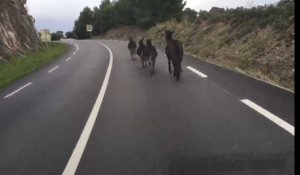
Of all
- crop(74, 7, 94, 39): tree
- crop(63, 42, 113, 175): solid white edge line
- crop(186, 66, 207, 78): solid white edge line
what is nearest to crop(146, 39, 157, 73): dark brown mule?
crop(186, 66, 207, 78): solid white edge line

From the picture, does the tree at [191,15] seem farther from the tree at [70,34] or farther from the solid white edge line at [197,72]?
the tree at [70,34]

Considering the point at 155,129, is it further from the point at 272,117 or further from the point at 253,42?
the point at 253,42

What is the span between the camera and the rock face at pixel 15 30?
130ft

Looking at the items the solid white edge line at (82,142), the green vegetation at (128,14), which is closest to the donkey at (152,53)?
the solid white edge line at (82,142)

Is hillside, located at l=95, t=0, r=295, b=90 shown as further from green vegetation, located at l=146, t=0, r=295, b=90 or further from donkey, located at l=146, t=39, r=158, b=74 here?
donkey, located at l=146, t=39, r=158, b=74

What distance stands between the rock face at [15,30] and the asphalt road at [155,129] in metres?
23.4

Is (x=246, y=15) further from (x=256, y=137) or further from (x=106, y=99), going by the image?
(x=256, y=137)

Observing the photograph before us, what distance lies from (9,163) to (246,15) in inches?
863

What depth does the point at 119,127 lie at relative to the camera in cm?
955

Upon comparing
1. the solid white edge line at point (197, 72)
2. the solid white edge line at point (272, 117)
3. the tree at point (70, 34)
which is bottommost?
the tree at point (70, 34)

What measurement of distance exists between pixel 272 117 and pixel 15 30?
40.0 metres

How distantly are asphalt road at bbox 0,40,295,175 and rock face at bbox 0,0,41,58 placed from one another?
76.6ft

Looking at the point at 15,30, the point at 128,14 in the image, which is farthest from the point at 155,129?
the point at 128,14

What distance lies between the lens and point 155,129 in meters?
9.12
